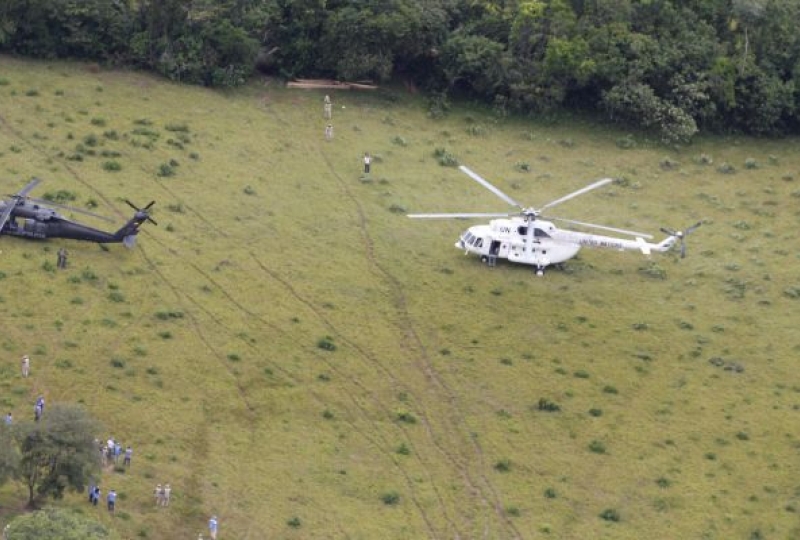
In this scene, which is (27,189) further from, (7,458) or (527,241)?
(7,458)

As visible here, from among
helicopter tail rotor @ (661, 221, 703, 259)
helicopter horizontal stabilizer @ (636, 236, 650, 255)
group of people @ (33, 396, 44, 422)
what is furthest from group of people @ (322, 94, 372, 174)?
group of people @ (33, 396, 44, 422)

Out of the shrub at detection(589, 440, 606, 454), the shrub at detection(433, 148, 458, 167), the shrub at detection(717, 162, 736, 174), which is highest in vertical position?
the shrub at detection(717, 162, 736, 174)

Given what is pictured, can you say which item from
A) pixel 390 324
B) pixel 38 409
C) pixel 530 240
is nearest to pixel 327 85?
pixel 530 240

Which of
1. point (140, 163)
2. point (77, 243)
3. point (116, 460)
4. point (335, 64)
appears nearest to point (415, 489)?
point (116, 460)

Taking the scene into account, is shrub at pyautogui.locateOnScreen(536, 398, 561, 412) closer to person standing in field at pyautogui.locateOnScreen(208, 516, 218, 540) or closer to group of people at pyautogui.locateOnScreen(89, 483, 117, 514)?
person standing in field at pyautogui.locateOnScreen(208, 516, 218, 540)

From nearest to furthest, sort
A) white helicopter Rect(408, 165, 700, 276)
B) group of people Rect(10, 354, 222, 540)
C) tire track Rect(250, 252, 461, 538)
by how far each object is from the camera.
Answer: group of people Rect(10, 354, 222, 540), tire track Rect(250, 252, 461, 538), white helicopter Rect(408, 165, 700, 276)

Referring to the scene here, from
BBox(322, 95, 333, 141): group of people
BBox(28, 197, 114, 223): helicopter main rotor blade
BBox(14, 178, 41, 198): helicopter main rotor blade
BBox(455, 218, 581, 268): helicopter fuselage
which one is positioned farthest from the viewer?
BBox(322, 95, 333, 141): group of people

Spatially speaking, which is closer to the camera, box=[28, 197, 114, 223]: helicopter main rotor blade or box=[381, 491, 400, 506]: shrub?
box=[381, 491, 400, 506]: shrub
